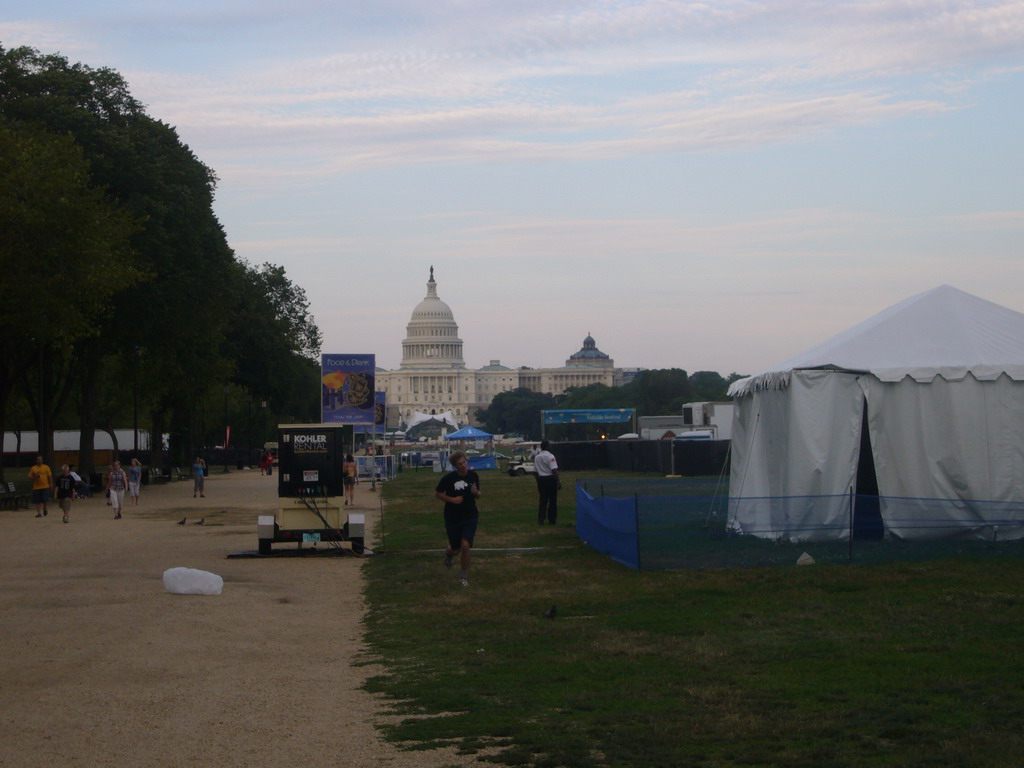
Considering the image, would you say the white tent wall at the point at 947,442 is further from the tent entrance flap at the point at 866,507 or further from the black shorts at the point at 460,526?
the black shorts at the point at 460,526

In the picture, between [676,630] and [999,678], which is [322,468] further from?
[999,678]

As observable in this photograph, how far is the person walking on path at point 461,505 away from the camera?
51.2 ft

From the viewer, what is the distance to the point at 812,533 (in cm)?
1748

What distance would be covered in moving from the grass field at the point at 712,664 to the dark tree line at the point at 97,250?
21.3 meters

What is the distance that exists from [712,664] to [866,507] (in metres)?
8.93

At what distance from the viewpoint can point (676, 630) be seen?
1146 cm

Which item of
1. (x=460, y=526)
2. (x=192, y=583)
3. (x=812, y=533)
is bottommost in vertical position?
(x=192, y=583)

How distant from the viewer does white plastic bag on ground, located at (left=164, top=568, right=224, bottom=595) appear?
1524cm

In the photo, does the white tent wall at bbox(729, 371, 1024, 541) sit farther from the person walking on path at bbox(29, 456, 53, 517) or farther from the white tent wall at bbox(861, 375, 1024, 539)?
the person walking on path at bbox(29, 456, 53, 517)

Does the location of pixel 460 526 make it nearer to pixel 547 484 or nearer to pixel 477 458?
pixel 547 484

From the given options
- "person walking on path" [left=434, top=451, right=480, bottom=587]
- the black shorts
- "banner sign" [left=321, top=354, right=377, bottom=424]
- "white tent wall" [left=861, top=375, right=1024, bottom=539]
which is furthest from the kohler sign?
"banner sign" [left=321, top=354, right=377, bottom=424]

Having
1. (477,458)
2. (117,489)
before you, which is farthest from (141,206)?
(477,458)

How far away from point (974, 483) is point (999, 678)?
10.1 meters

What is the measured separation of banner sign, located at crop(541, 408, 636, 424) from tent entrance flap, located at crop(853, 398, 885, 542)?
158 ft
